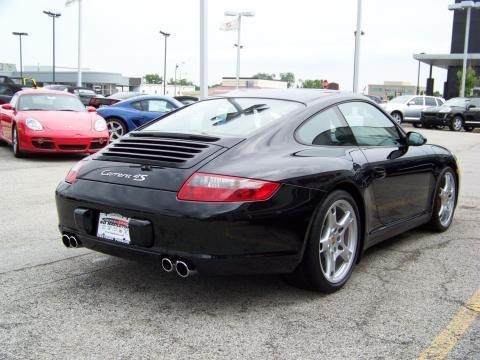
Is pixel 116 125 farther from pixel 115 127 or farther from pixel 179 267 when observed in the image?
pixel 179 267

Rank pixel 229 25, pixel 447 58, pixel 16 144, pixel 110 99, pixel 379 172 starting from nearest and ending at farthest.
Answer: pixel 379 172, pixel 16 144, pixel 110 99, pixel 229 25, pixel 447 58

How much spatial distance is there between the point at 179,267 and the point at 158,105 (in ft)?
37.7

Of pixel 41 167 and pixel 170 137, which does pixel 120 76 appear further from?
pixel 170 137

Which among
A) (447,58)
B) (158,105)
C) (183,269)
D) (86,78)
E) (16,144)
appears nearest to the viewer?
→ (183,269)

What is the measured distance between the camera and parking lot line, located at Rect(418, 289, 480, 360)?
2875 millimetres

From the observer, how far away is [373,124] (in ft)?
15.1

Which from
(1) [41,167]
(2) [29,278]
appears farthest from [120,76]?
(2) [29,278]

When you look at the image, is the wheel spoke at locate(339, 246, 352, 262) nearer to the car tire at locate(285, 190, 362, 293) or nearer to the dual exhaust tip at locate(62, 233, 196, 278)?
the car tire at locate(285, 190, 362, 293)

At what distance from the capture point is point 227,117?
4.12 metres

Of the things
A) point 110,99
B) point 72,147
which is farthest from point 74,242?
point 110,99

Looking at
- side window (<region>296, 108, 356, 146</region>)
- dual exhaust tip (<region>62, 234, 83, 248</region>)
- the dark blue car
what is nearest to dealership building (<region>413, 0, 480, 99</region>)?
the dark blue car

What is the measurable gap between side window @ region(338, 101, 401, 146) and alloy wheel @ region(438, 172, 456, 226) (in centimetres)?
96

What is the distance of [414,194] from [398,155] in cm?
43

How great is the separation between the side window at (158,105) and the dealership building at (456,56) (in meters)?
41.8
